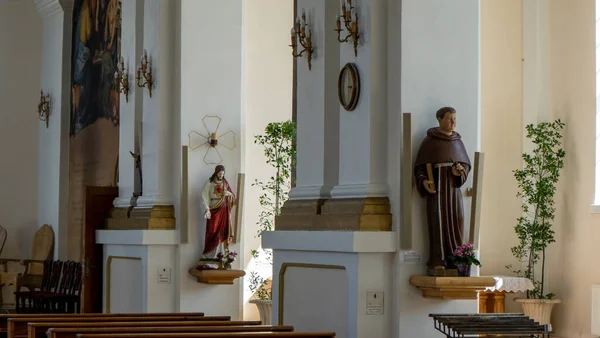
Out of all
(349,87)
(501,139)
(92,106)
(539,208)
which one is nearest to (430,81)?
(349,87)

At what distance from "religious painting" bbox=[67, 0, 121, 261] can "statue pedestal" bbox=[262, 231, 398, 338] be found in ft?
25.8

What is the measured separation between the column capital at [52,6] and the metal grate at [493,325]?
1430 cm

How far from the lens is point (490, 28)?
16.4 meters

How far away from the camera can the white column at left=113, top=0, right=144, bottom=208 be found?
14.5m

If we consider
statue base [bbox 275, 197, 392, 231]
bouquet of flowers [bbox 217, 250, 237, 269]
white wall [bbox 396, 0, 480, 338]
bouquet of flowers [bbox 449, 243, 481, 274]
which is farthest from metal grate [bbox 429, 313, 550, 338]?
bouquet of flowers [bbox 217, 250, 237, 269]

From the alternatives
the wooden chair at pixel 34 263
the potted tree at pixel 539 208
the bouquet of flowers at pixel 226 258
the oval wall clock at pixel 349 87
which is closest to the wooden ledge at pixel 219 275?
the bouquet of flowers at pixel 226 258

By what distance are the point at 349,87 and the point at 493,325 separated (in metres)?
3.38

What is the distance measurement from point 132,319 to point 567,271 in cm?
795

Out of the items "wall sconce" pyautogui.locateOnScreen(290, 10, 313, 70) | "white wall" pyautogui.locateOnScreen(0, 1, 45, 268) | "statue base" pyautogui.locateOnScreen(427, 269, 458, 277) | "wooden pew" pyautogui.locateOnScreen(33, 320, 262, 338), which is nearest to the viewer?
"wooden pew" pyautogui.locateOnScreen(33, 320, 262, 338)

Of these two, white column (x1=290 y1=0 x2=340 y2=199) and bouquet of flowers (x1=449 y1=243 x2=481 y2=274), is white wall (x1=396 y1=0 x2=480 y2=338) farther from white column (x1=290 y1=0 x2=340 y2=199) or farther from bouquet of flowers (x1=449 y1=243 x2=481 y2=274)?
white column (x1=290 y1=0 x2=340 y2=199)

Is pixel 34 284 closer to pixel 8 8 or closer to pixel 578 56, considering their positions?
pixel 8 8

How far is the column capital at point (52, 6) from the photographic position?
Answer: 63.6ft

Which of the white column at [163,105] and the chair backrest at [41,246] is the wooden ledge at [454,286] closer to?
the white column at [163,105]

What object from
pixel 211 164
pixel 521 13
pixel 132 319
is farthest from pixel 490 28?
pixel 132 319
